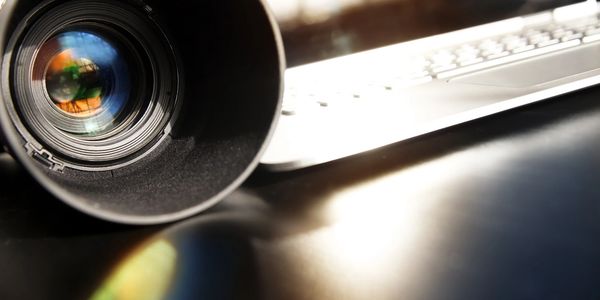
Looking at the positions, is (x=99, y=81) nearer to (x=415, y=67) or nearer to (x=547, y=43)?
(x=415, y=67)

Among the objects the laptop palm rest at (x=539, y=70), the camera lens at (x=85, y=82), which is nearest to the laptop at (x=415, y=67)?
the laptop palm rest at (x=539, y=70)

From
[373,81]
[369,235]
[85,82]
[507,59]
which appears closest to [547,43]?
[507,59]

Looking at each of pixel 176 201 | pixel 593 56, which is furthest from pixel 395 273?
pixel 593 56

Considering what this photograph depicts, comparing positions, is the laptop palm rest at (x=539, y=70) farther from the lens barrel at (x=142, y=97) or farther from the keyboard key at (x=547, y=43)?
the lens barrel at (x=142, y=97)

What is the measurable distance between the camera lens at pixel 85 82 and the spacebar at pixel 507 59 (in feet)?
0.90

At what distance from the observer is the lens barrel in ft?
1.08

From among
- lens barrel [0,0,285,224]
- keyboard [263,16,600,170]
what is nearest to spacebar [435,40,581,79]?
keyboard [263,16,600,170]

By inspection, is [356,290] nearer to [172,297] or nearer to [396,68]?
[172,297]

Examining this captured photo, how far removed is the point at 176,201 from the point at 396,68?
262 mm

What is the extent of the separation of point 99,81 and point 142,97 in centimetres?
4

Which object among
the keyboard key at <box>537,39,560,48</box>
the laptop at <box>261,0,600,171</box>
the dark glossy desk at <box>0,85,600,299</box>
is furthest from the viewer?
the keyboard key at <box>537,39,560,48</box>

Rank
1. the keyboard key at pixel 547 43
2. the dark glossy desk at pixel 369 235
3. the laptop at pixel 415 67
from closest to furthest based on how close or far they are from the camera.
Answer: the dark glossy desk at pixel 369 235 → the laptop at pixel 415 67 → the keyboard key at pixel 547 43

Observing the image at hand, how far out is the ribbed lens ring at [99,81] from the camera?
358mm

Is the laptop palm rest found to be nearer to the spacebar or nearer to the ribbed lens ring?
the spacebar
